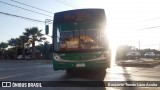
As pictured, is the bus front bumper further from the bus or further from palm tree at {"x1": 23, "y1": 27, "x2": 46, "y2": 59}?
palm tree at {"x1": 23, "y1": 27, "x2": 46, "y2": 59}

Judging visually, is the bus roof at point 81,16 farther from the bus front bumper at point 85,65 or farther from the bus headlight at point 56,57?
the bus front bumper at point 85,65

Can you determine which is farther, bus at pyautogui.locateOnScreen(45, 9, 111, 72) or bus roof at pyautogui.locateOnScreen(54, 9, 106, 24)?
bus roof at pyautogui.locateOnScreen(54, 9, 106, 24)

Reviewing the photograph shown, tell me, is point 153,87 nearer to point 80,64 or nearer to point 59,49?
point 80,64

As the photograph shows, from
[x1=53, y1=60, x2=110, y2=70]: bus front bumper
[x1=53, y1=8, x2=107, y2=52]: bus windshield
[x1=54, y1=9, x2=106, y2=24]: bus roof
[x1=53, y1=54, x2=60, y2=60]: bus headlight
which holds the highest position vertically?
[x1=54, y1=9, x2=106, y2=24]: bus roof

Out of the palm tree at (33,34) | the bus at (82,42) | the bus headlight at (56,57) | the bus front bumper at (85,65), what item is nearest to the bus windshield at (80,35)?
the bus at (82,42)

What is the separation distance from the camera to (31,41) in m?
66.6

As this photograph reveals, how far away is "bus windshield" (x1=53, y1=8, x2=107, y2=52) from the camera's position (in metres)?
13.3

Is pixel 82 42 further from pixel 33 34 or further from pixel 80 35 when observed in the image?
pixel 33 34

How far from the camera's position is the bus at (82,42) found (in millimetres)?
13148

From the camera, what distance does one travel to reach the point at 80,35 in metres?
13.5

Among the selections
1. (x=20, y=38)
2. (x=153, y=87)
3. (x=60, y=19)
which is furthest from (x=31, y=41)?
(x=153, y=87)

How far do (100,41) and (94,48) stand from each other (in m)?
0.46

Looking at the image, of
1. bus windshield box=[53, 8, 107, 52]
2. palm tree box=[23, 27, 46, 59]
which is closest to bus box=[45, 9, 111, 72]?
bus windshield box=[53, 8, 107, 52]

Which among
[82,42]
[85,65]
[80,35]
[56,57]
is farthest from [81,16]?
[85,65]
